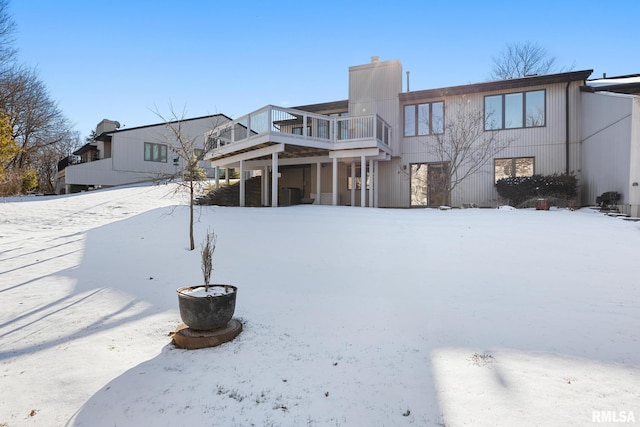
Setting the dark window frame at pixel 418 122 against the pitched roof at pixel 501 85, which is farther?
the dark window frame at pixel 418 122

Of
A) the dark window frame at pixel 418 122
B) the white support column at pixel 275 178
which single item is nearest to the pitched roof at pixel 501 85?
the dark window frame at pixel 418 122

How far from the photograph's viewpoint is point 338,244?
26.7 ft

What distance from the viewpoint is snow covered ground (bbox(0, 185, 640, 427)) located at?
9.45ft

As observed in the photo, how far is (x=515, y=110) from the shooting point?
14.9 m

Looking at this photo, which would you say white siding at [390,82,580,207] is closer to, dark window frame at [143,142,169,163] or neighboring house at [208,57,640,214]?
neighboring house at [208,57,640,214]

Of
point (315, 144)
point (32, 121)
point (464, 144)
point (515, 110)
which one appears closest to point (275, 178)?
point (315, 144)

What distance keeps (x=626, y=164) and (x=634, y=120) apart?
4.04 feet

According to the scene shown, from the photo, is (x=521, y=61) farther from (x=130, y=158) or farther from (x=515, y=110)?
(x=130, y=158)

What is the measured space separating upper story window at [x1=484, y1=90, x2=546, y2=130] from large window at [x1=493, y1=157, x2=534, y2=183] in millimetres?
1435

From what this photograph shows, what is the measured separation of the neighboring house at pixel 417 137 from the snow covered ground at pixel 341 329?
5443 millimetres

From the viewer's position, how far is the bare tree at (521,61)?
29438 mm

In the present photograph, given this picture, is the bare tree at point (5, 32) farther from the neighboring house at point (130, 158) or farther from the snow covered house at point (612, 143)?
the snow covered house at point (612, 143)

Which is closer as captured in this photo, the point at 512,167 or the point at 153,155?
the point at 512,167

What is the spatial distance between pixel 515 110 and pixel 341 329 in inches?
574
